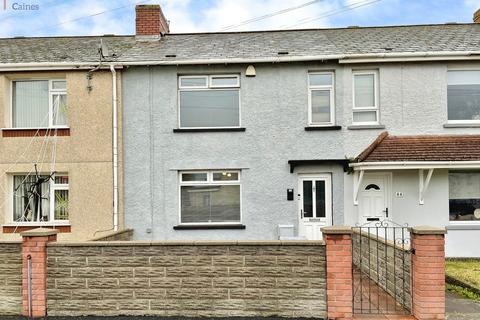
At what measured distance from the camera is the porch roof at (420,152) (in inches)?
405

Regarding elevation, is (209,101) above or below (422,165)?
above

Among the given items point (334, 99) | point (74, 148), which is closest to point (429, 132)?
point (334, 99)

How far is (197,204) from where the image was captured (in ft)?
38.1

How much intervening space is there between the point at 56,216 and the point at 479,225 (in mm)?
11219

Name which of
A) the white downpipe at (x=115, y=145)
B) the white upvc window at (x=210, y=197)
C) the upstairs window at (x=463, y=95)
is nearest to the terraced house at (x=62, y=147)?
the white downpipe at (x=115, y=145)

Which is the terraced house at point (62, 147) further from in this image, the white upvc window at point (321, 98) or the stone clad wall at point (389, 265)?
the stone clad wall at point (389, 265)

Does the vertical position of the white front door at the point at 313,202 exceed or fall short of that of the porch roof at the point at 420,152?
it falls short

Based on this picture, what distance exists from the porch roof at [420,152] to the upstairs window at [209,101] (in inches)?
141

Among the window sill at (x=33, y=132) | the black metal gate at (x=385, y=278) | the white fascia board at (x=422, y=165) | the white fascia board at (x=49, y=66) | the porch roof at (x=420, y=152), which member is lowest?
the black metal gate at (x=385, y=278)

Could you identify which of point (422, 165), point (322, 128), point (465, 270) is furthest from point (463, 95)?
point (465, 270)

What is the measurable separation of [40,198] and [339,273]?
898 cm

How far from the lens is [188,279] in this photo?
616 centimetres

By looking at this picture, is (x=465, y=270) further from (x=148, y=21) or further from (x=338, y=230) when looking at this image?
(x=148, y=21)

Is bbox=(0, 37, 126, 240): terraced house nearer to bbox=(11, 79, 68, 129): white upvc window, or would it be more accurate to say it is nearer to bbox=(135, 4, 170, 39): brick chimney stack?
bbox=(11, 79, 68, 129): white upvc window
